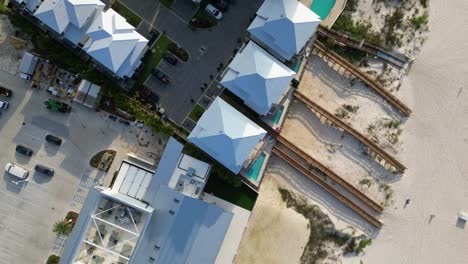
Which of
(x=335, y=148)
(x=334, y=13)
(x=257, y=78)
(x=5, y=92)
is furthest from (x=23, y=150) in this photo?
(x=334, y=13)

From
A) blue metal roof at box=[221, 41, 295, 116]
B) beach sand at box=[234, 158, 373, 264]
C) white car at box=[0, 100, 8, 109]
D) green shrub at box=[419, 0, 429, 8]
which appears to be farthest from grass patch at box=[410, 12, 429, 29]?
white car at box=[0, 100, 8, 109]

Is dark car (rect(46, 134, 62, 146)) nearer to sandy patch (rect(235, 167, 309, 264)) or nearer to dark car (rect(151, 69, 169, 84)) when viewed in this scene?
dark car (rect(151, 69, 169, 84))

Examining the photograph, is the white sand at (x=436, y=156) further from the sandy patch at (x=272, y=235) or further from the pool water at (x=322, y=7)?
the pool water at (x=322, y=7)

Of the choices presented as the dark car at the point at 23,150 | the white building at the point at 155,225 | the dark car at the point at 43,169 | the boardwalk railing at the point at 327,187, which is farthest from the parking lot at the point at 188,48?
the dark car at the point at 23,150

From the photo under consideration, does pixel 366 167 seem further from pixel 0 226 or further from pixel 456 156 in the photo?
pixel 0 226

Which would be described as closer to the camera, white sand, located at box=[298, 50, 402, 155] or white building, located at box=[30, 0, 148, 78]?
white building, located at box=[30, 0, 148, 78]

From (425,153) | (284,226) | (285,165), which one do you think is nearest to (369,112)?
(425,153)
